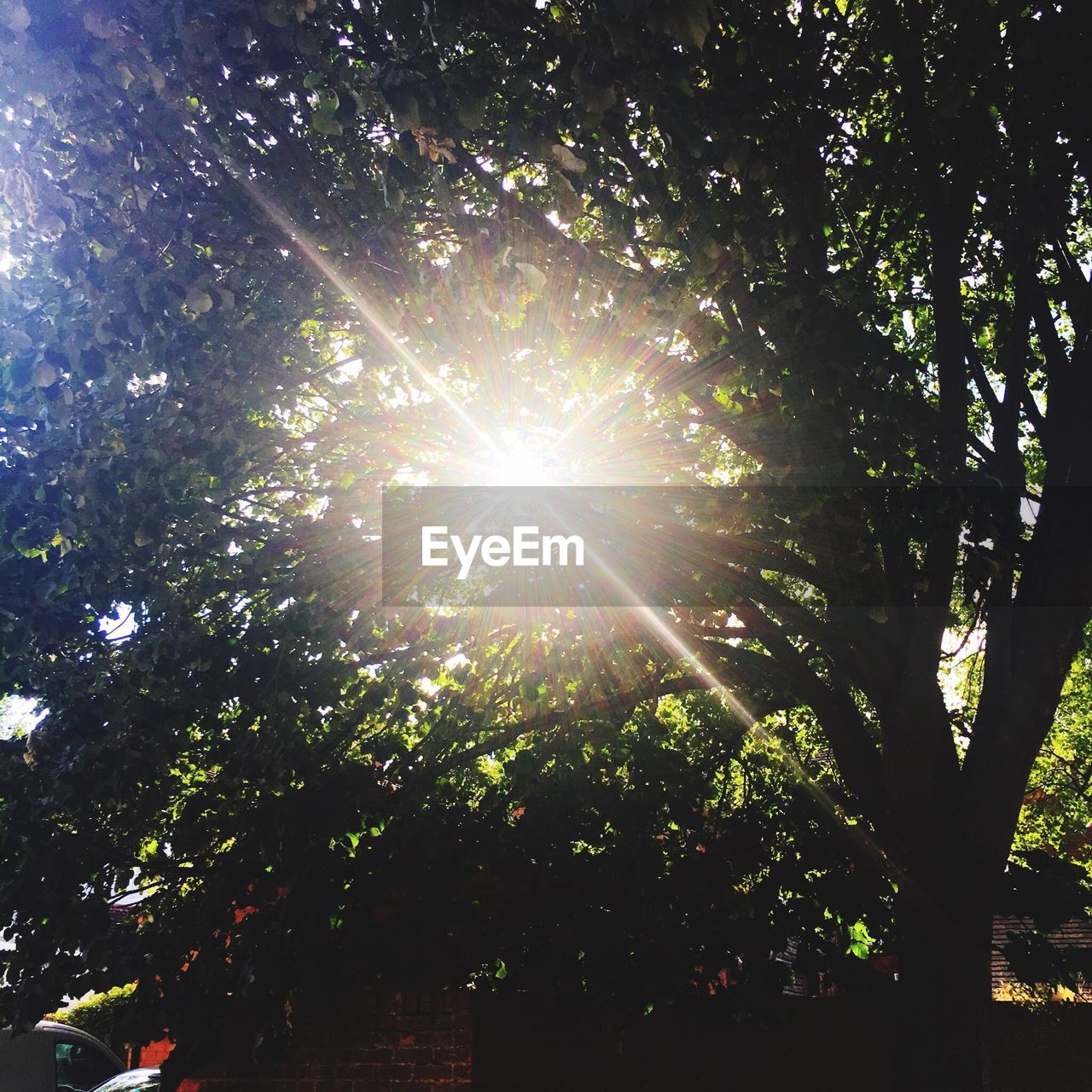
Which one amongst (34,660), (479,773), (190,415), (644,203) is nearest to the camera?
(644,203)

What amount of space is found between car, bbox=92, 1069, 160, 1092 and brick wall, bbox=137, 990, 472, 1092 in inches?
182

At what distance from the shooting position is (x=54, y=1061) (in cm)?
1184

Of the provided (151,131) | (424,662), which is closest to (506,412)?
(424,662)

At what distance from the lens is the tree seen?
4031 millimetres

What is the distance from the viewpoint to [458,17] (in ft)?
11.5

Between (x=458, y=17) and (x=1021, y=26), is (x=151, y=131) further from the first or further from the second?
(x=1021, y=26)

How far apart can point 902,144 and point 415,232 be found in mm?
3518

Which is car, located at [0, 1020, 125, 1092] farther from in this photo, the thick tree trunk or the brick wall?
the thick tree trunk

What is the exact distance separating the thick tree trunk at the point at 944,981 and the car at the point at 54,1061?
9908 mm
